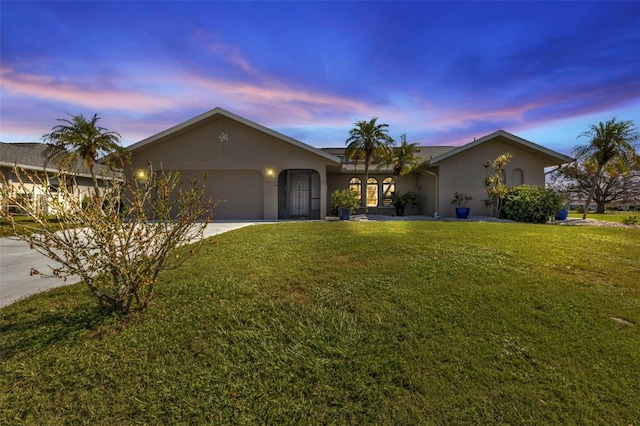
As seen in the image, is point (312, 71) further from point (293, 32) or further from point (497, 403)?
point (497, 403)

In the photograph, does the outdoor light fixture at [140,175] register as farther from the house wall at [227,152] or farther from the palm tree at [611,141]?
the palm tree at [611,141]

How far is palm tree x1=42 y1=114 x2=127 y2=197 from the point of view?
48.1 ft

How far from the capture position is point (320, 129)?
16.0 meters

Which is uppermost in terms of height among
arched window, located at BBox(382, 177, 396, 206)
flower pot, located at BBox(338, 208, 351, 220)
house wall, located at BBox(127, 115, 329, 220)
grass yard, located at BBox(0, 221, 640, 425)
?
house wall, located at BBox(127, 115, 329, 220)

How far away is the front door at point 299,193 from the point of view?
675 inches

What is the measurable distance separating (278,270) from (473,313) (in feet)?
9.51

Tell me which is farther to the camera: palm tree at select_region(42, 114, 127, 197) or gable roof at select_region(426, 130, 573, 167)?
gable roof at select_region(426, 130, 573, 167)

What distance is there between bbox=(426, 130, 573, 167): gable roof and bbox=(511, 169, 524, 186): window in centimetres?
127

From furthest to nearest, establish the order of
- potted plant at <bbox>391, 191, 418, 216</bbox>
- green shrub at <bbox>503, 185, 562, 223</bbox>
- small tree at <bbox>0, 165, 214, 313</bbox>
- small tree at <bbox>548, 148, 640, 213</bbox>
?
1. small tree at <bbox>548, 148, 640, 213</bbox>
2. potted plant at <bbox>391, 191, 418, 216</bbox>
3. green shrub at <bbox>503, 185, 562, 223</bbox>
4. small tree at <bbox>0, 165, 214, 313</bbox>


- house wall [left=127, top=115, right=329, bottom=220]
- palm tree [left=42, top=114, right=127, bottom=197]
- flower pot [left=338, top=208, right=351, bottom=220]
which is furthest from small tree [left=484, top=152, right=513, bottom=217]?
palm tree [left=42, top=114, right=127, bottom=197]

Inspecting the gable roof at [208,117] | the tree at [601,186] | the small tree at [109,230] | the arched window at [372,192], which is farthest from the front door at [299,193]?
the tree at [601,186]

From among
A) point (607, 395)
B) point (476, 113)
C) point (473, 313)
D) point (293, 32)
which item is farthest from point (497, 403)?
point (476, 113)

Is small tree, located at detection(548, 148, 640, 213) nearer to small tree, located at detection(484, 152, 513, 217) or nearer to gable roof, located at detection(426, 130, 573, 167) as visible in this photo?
gable roof, located at detection(426, 130, 573, 167)

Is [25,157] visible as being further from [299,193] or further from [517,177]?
[517,177]
